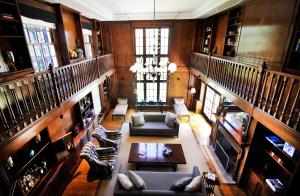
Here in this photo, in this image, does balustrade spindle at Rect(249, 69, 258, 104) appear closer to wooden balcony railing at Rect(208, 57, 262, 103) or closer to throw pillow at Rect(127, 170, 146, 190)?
wooden balcony railing at Rect(208, 57, 262, 103)

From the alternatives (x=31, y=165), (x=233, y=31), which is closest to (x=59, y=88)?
(x=31, y=165)

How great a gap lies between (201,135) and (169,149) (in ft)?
7.65

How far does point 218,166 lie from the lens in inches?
206

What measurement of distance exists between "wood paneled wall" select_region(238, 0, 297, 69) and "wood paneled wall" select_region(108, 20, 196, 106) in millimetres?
3729

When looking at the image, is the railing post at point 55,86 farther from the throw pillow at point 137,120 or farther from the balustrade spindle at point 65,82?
the throw pillow at point 137,120

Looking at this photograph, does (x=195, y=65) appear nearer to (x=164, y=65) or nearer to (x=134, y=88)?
(x=164, y=65)

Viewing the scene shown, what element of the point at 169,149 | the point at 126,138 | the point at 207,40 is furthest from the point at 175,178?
the point at 207,40

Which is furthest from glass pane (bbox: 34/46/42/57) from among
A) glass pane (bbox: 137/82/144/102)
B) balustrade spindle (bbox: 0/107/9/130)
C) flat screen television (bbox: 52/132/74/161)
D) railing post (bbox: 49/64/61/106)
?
glass pane (bbox: 137/82/144/102)

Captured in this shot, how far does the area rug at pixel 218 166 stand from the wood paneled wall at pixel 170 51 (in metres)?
4.16

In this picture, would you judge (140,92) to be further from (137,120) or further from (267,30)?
(267,30)

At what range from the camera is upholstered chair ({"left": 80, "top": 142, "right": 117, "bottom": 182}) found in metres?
4.42

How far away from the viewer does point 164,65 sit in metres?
5.65

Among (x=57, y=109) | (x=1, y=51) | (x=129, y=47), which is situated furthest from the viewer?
(x=129, y=47)

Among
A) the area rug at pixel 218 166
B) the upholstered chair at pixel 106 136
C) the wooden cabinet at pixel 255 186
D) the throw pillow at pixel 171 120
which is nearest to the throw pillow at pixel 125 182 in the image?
the upholstered chair at pixel 106 136
